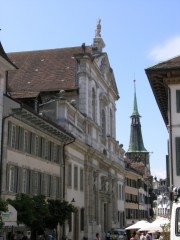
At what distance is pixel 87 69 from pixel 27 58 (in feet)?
25.5

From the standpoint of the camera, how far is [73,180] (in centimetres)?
4481

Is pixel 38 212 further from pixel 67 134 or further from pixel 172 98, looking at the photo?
pixel 67 134

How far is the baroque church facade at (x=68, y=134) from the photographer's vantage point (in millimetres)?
32406

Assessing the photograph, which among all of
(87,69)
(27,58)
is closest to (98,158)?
(87,69)

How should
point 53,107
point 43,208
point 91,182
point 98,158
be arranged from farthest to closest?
1. point 98,158
2. point 91,182
3. point 53,107
4. point 43,208

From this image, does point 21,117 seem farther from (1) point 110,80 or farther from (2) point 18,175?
(1) point 110,80

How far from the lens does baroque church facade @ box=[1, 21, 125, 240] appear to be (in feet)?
106

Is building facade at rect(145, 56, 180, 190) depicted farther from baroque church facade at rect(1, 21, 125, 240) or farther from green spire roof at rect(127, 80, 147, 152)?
green spire roof at rect(127, 80, 147, 152)

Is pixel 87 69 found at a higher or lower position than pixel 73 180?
higher

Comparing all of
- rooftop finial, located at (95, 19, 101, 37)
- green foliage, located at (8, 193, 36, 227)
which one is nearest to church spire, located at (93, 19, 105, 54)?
rooftop finial, located at (95, 19, 101, 37)

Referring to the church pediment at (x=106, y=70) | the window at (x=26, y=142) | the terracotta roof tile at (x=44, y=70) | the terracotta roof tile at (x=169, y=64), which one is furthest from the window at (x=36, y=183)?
the church pediment at (x=106, y=70)

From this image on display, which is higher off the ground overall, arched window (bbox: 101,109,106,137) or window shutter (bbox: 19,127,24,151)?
arched window (bbox: 101,109,106,137)

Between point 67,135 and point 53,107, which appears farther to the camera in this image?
point 53,107

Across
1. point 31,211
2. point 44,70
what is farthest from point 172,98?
point 44,70
